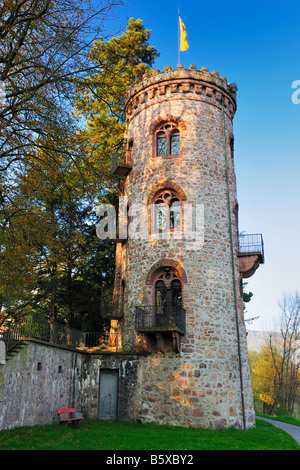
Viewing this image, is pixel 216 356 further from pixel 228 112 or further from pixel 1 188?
pixel 228 112

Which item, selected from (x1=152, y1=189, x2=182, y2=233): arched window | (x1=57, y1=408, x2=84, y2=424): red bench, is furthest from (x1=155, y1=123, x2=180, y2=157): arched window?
(x1=57, y1=408, x2=84, y2=424): red bench

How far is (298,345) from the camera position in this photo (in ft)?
133

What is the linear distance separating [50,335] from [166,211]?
23.1 ft

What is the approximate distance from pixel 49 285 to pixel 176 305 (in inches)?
378

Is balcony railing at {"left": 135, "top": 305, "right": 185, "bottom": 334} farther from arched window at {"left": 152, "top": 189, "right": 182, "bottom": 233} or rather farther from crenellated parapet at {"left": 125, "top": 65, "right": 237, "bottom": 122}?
crenellated parapet at {"left": 125, "top": 65, "right": 237, "bottom": 122}

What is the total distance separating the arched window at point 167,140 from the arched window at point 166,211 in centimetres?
194

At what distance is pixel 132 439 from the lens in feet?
38.7

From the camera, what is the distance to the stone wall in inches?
486

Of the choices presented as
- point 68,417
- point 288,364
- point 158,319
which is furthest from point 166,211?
point 288,364

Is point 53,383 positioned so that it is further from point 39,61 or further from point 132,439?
point 39,61

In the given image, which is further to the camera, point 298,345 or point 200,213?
point 298,345

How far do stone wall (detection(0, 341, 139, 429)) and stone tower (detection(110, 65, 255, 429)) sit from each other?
69 centimetres

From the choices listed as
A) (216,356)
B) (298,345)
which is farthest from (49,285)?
(298,345)

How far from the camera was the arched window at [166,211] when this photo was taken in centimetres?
1825
